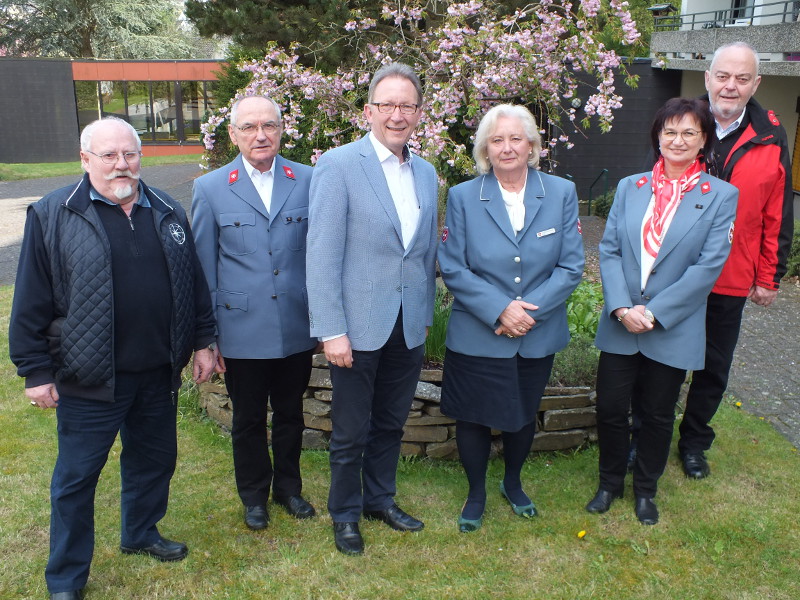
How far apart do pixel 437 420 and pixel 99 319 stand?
2.16 m

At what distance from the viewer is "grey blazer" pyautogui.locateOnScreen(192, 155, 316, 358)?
3221 mm

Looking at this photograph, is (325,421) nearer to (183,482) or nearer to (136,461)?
(183,482)

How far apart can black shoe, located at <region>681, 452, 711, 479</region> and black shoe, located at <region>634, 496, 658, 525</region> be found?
522 millimetres

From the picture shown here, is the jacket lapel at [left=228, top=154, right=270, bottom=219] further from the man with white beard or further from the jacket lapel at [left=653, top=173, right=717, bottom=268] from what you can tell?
the jacket lapel at [left=653, top=173, right=717, bottom=268]

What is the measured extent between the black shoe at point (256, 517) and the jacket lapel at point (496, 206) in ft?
6.06

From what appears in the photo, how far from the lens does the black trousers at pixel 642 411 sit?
3512 mm

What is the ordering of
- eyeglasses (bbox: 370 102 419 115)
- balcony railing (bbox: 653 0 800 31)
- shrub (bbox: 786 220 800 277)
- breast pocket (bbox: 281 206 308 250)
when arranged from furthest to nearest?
balcony railing (bbox: 653 0 800 31), shrub (bbox: 786 220 800 277), breast pocket (bbox: 281 206 308 250), eyeglasses (bbox: 370 102 419 115)

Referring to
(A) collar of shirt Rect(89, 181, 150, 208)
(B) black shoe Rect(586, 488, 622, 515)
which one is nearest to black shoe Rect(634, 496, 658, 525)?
(B) black shoe Rect(586, 488, 622, 515)

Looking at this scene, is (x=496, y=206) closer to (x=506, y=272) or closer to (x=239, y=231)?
(x=506, y=272)

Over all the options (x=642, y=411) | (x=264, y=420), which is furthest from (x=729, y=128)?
(x=264, y=420)

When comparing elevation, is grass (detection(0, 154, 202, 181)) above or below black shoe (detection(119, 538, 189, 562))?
above

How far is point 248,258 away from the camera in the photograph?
3.24 metres

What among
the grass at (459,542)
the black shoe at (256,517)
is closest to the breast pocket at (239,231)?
the black shoe at (256,517)

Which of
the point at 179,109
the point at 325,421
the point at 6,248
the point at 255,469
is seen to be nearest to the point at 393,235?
the point at 255,469
